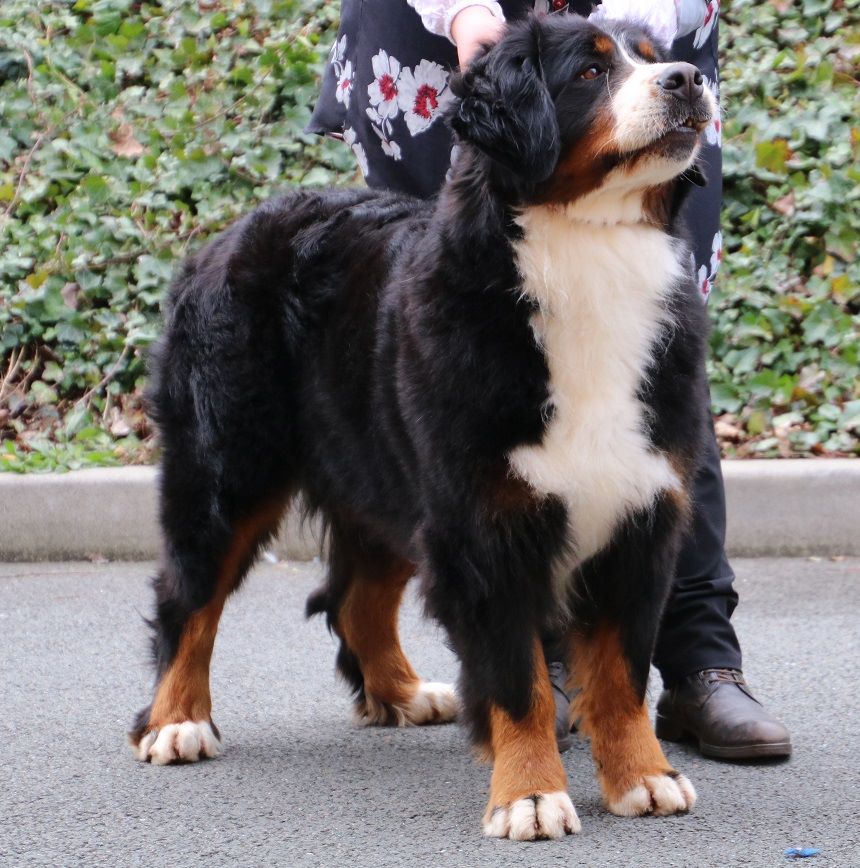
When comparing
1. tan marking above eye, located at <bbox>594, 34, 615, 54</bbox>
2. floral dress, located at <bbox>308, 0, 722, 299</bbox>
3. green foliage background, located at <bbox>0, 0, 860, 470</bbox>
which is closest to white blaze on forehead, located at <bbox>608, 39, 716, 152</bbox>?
tan marking above eye, located at <bbox>594, 34, 615, 54</bbox>

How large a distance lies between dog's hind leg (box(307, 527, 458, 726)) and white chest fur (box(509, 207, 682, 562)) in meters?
1.04

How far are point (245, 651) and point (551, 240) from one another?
7.01ft

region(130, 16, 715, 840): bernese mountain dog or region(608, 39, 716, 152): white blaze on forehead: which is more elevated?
region(608, 39, 716, 152): white blaze on forehead

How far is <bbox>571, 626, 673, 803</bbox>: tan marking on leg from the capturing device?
2.95 m

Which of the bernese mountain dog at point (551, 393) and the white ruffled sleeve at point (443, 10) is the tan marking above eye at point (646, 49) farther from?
the white ruffled sleeve at point (443, 10)

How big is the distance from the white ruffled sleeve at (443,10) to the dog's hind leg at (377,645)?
1.35 metres

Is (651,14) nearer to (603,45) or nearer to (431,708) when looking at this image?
(603,45)

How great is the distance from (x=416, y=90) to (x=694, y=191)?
754mm

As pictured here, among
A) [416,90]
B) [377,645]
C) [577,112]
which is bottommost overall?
[377,645]

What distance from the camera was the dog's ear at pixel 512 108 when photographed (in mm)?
2793

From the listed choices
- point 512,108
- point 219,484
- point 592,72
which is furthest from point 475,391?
point 219,484

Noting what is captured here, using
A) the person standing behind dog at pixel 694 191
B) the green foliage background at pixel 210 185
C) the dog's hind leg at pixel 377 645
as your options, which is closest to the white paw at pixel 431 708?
the dog's hind leg at pixel 377 645

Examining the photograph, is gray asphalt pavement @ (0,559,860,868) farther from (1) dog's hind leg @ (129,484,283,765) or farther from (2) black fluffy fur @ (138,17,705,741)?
(2) black fluffy fur @ (138,17,705,741)

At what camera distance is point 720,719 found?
340 cm
